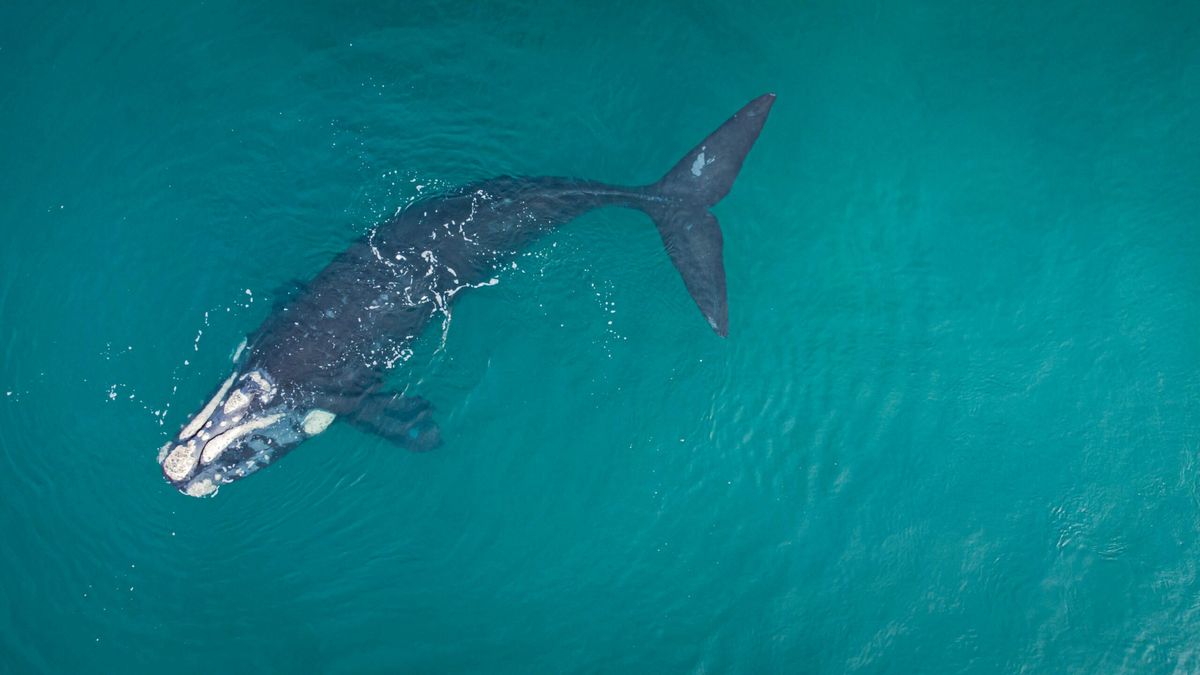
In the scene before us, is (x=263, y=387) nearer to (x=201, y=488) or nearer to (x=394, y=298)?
(x=201, y=488)

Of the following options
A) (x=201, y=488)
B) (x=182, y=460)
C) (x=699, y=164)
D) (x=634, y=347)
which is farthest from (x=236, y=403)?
(x=699, y=164)

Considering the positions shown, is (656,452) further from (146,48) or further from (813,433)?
(146,48)

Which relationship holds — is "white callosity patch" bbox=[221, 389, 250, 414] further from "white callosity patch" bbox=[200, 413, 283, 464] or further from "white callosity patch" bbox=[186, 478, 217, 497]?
"white callosity patch" bbox=[186, 478, 217, 497]

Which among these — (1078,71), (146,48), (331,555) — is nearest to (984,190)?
(1078,71)

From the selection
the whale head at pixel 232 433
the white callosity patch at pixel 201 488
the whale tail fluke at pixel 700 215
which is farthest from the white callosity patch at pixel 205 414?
the whale tail fluke at pixel 700 215

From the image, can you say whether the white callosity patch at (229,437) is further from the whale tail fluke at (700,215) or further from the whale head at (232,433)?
the whale tail fluke at (700,215)

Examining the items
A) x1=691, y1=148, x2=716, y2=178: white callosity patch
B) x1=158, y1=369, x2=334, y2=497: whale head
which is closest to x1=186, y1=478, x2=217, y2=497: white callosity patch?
x1=158, y1=369, x2=334, y2=497: whale head
